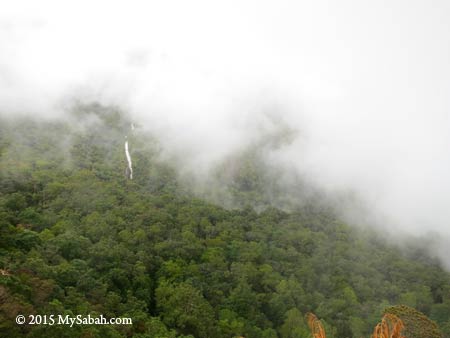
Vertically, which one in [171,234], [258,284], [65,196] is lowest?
[258,284]

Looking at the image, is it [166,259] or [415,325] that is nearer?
[415,325]

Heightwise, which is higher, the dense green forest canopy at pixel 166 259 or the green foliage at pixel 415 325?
the dense green forest canopy at pixel 166 259

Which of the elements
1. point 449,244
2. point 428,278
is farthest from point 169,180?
point 449,244

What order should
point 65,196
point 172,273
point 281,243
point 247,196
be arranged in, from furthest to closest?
1. point 247,196
2. point 281,243
3. point 65,196
4. point 172,273

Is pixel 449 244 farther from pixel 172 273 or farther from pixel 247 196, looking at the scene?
pixel 172 273

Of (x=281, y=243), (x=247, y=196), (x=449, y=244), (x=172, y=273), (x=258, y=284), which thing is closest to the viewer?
(x=172, y=273)

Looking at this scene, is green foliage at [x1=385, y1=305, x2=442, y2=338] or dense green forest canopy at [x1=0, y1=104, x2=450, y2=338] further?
dense green forest canopy at [x1=0, y1=104, x2=450, y2=338]

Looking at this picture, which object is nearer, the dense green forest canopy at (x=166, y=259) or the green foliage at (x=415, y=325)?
the green foliage at (x=415, y=325)

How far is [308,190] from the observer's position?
287ft

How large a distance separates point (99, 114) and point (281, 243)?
55.0m

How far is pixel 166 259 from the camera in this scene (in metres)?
39.9

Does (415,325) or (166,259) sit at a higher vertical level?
(166,259)

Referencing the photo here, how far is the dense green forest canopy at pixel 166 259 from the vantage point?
2752 cm

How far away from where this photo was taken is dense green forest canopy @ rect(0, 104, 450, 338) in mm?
27516
